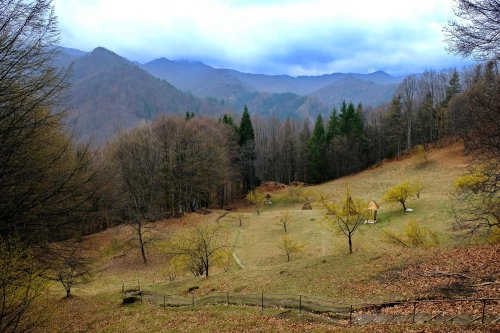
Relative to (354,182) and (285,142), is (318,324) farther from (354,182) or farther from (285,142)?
(285,142)

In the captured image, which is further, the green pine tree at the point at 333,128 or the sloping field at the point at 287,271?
the green pine tree at the point at 333,128

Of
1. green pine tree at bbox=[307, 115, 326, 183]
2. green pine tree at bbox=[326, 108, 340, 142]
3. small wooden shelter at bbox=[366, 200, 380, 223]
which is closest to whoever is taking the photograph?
small wooden shelter at bbox=[366, 200, 380, 223]

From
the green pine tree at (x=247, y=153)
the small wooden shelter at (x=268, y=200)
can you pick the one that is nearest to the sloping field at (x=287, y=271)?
the small wooden shelter at (x=268, y=200)

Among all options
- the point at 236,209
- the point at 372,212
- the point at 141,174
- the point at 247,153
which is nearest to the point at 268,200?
the point at 236,209

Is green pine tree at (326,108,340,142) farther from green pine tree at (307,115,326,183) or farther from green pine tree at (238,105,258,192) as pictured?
green pine tree at (238,105,258,192)

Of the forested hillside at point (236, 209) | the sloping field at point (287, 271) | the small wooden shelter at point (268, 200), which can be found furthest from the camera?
the small wooden shelter at point (268, 200)

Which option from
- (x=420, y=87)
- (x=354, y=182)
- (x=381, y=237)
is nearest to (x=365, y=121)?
(x=420, y=87)

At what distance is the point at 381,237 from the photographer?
40344 millimetres

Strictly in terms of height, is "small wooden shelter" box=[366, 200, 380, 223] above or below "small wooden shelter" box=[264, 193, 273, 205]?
above

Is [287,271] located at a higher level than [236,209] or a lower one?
higher

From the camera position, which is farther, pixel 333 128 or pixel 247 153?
pixel 333 128

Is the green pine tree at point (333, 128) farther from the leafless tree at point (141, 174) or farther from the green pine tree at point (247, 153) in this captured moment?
the leafless tree at point (141, 174)

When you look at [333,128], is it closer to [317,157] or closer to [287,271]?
[317,157]

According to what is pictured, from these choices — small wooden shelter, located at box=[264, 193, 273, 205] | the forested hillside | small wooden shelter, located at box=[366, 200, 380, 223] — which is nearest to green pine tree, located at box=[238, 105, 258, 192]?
the forested hillside
